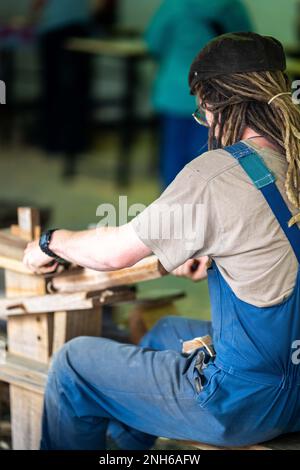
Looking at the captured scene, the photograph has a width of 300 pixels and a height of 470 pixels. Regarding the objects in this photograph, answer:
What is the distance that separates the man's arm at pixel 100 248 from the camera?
7.32ft

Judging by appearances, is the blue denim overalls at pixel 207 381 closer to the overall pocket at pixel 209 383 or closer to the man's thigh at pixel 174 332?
the overall pocket at pixel 209 383

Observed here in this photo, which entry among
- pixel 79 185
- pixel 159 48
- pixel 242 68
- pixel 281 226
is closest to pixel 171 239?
pixel 281 226

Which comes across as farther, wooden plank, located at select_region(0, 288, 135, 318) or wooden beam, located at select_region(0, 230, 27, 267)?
wooden beam, located at select_region(0, 230, 27, 267)

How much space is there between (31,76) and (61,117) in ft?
5.58

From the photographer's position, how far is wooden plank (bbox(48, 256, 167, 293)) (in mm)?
2562

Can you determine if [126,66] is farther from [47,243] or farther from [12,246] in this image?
[47,243]

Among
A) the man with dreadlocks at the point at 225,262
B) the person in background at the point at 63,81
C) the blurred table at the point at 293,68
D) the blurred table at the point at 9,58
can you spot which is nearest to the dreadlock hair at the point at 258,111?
the man with dreadlocks at the point at 225,262

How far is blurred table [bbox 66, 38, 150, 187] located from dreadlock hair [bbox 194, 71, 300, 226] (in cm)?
493

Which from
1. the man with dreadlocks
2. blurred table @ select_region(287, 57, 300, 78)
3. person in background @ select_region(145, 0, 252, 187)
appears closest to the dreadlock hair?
the man with dreadlocks

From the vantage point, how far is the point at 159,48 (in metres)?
5.49

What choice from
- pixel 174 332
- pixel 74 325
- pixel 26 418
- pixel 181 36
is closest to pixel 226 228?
pixel 174 332

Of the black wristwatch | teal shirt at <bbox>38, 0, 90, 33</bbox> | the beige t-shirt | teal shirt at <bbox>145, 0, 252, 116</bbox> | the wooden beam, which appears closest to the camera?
the beige t-shirt

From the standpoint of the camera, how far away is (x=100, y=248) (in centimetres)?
229

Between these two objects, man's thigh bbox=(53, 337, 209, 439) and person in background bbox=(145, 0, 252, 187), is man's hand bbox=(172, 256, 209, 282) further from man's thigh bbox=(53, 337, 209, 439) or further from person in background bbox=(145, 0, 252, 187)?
person in background bbox=(145, 0, 252, 187)
